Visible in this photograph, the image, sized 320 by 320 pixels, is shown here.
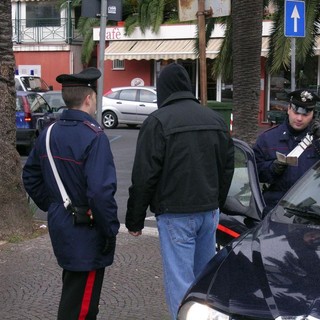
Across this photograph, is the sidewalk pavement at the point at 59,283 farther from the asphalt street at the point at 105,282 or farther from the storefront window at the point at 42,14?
the storefront window at the point at 42,14

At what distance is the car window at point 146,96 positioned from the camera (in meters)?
24.0

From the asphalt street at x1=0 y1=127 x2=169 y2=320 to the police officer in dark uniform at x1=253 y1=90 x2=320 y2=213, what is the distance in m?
1.32

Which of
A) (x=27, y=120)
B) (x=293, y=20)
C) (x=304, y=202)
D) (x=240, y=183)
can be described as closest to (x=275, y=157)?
(x=240, y=183)

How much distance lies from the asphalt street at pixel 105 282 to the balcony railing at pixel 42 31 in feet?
86.8

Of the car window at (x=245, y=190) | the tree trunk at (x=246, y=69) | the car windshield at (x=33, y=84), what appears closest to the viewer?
the car window at (x=245, y=190)

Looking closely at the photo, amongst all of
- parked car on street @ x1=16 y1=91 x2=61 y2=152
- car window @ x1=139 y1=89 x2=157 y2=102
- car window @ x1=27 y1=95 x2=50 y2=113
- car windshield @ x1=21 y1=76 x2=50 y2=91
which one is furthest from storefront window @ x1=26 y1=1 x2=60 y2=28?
parked car on street @ x1=16 y1=91 x2=61 y2=152

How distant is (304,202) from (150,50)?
2485 centimetres

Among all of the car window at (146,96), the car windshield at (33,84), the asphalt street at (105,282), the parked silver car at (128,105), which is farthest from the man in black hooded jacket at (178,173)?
the car windshield at (33,84)

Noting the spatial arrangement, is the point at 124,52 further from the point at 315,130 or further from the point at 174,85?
the point at 174,85

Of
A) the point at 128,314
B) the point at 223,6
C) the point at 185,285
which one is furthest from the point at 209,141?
the point at 223,6

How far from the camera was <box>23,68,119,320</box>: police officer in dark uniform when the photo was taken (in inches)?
156

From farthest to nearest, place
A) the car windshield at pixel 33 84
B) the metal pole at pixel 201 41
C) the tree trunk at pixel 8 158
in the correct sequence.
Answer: the car windshield at pixel 33 84, the tree trunk at pixel 8 158, the metal pole at pixel 201 41

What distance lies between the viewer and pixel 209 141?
426cm

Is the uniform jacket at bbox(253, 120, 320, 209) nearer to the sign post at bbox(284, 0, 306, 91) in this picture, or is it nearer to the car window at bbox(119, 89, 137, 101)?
the sign post at bbox(284, 0, 306, 91)
